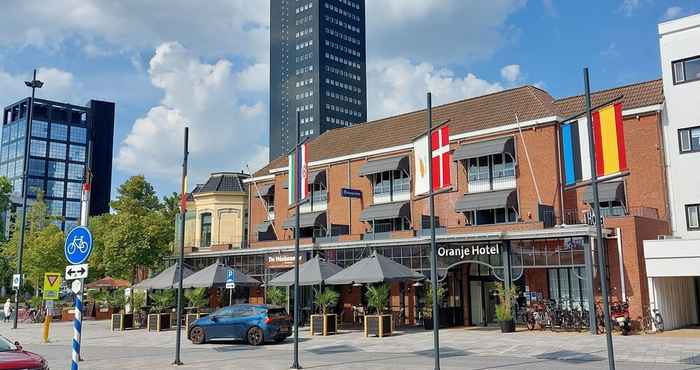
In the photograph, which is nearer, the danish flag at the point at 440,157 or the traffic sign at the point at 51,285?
the danish flag at the point at 440,157

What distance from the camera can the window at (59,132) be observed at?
401 ft

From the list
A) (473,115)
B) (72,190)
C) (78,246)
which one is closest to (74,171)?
(72,190)

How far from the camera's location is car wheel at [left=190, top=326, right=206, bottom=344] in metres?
23.2

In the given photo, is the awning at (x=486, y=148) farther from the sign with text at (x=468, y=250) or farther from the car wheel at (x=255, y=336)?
the car wheel at (x=255, y=336)

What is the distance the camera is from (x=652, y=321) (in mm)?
24297

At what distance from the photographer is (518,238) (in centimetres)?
2631

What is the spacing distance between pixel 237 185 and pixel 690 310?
31343 millimetres

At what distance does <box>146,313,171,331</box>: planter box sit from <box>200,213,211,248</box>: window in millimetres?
16155

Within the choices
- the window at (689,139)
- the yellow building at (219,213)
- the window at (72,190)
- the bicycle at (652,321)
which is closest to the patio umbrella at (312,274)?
the bicycle at (652,321)

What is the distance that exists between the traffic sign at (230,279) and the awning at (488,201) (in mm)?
11800

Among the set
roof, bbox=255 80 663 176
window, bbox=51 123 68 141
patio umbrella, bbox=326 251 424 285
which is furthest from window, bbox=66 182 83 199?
patio umbrella, bbox=326 251 424 285

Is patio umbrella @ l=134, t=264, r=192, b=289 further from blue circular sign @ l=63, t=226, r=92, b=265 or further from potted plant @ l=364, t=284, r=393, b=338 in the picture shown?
blue circular sign @ l=63, t=226, r=92, b=265

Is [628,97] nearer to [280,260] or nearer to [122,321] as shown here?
[280,260]

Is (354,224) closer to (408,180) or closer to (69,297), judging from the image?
(408,180)
